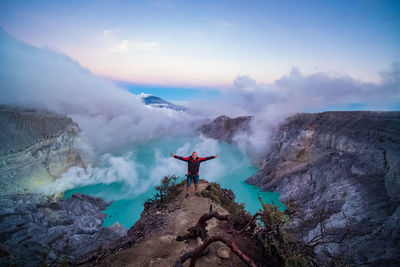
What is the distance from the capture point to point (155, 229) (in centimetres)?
789

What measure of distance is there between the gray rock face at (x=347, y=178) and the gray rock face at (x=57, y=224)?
19.7 metres

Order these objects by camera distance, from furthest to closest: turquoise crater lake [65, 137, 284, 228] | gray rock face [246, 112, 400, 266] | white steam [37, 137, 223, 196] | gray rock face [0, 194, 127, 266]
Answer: white steam [37, 137, 223, 196]
turquoise crater lake [65, 137, 284, 228]
gray rock face [0, 194, 127, 266]
gray rock face [246, 112, 400, 266]

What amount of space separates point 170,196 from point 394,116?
29045 millimetres

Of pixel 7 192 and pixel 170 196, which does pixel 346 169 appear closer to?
pixel 170 196

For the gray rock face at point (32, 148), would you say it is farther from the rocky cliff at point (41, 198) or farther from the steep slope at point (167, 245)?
the steep slope at point (167, 245)

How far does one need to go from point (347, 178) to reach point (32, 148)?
49.8 metres

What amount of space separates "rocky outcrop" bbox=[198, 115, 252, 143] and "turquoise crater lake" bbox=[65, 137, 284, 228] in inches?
188

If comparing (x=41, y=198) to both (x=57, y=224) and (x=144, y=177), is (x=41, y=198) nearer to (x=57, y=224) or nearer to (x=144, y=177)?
(x=57, y=224)

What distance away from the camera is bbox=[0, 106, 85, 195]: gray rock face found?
2635 centimetres

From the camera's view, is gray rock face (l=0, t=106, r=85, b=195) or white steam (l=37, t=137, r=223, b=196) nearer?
gray rock face (l=0, t=106, r=85, b=195)

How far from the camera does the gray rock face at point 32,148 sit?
86.5ft

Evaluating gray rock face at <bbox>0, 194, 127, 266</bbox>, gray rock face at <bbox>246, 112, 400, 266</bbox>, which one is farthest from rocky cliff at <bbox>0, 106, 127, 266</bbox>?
gray rock face at <bbox>246, 112, 400, 266</bbox>

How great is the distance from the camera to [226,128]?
80000 mm

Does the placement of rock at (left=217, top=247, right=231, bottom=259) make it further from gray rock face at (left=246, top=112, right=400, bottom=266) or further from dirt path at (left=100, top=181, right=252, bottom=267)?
gray rock face at (left=246, top=112, right=400, bottom=266)
